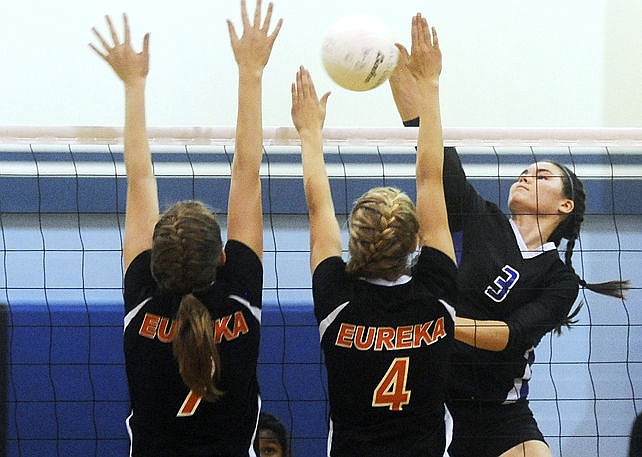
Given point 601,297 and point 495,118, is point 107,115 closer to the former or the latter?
point 495,118

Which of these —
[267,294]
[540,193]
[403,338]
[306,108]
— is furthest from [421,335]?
[267,294]

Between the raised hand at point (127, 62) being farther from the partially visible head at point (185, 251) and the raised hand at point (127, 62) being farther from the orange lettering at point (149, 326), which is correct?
the orange lettering at point (149, 326)

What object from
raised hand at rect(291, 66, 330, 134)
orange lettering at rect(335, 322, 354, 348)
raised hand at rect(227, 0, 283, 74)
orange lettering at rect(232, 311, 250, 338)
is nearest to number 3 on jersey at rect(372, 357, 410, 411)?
orange lettering at rect(335, 322, 354, 348)

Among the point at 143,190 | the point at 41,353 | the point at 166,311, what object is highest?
the point at 143,190

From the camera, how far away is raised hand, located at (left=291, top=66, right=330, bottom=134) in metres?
2.49

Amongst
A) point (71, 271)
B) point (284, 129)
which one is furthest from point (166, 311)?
point (71, 271)

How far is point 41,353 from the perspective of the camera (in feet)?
13.0

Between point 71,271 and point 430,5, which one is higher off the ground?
point 430,5

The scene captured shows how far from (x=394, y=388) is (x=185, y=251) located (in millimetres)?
577

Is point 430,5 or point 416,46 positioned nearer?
point 416,46

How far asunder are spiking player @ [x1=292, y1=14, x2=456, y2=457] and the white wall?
234 cm

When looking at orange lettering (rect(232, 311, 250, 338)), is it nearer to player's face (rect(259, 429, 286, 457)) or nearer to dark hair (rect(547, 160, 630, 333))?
player's face (rect(259, 429, 286, 457))

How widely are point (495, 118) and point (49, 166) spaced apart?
2.17 meters

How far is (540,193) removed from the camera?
3.29 meters
